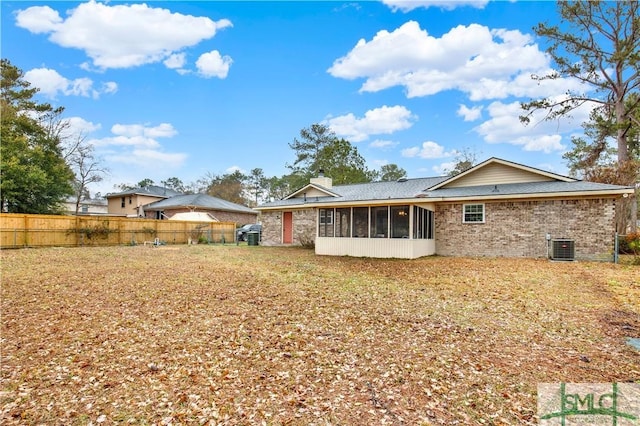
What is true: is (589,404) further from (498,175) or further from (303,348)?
(498,175)

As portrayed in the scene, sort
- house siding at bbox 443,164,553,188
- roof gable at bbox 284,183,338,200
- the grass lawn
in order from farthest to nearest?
roof gable at bbox 284,183,338,200, house siding at bbox 443,164,553,188, the grass lawn

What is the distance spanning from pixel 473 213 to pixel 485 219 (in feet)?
1.70

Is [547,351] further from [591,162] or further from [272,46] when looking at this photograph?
[591,162]

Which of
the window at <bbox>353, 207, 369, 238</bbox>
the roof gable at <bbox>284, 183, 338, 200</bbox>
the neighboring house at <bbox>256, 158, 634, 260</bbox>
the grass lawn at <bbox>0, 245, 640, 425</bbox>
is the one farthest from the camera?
the roof gable at <bbox>284, 183, 338, 200</bbox>

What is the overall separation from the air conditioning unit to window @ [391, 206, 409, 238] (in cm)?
511

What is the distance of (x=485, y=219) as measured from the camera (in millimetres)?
13422

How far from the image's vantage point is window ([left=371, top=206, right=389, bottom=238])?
1346 centimetres

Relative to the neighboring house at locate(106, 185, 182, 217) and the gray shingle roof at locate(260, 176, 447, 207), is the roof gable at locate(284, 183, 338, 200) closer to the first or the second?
the gray shingle roof at locate(260, 176, 447, 207)

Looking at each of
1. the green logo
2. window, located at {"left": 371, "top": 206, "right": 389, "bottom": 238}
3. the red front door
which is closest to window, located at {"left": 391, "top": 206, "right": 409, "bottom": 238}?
window, located at {"left": 371, "top": 206, "right": 389, "bottom": 238}

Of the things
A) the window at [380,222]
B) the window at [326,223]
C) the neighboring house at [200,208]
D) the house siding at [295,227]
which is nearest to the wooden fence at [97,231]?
the house siding at [295,227]

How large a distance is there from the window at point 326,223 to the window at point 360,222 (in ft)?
4.12

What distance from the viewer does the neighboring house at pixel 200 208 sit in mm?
30609

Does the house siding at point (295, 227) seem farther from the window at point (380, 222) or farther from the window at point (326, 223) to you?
the window at point (380, 222)

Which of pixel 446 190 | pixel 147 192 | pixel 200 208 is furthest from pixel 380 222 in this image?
pixel 147 192
